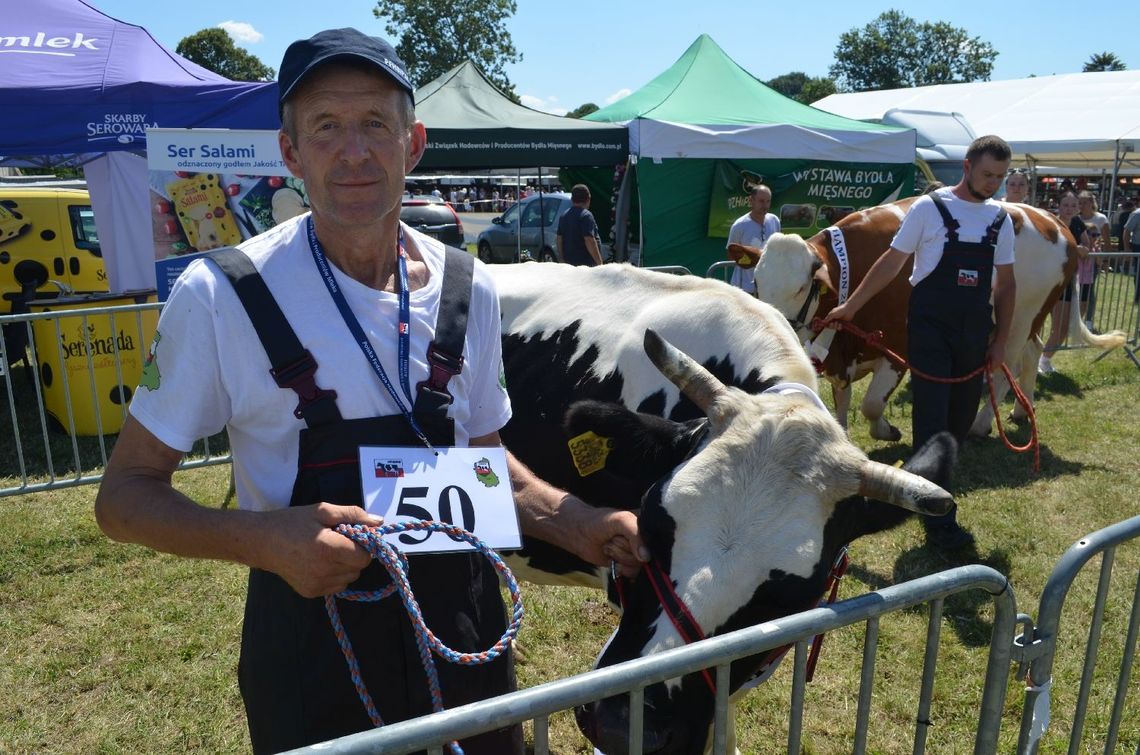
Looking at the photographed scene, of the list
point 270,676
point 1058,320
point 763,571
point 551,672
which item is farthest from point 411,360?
point 1058,320

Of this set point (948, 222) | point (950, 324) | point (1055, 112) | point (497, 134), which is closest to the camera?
point (948, 222)

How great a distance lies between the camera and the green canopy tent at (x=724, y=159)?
42.5 feet

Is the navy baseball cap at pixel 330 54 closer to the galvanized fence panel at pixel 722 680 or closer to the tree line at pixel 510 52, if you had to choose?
the galvanized fence panel at pixel 722 680

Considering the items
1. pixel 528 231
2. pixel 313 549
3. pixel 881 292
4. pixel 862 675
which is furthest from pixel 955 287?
pixel 528 231

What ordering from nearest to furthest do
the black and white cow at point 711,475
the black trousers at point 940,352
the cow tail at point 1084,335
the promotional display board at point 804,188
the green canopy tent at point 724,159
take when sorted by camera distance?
the black and white cow at point 711,475
the black trousers at point 940,352
the cow tail at point 1084,335
the green canopy tent at point 724,159
the promotional display board at point 804,188

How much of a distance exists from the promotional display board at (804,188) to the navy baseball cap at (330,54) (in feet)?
41.3

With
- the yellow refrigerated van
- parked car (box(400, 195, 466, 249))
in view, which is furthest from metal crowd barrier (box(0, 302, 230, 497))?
parked car (box(400, 195, 466, 249))

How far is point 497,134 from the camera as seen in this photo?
11.9 m

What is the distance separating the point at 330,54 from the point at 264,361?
1.87ft

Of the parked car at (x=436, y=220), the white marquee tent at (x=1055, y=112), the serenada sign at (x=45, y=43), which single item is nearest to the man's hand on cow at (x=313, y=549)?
the serenada sign at (x=45, y=43)

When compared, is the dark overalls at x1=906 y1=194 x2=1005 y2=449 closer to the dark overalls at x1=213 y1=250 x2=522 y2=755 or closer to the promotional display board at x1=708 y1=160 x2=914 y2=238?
the dark overalls at x1=213 y1=250 x2=522 y2=755

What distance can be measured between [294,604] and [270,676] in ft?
0.52

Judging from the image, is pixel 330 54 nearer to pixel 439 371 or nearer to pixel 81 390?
pixel 439 371

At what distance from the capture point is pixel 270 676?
5.30 feet
